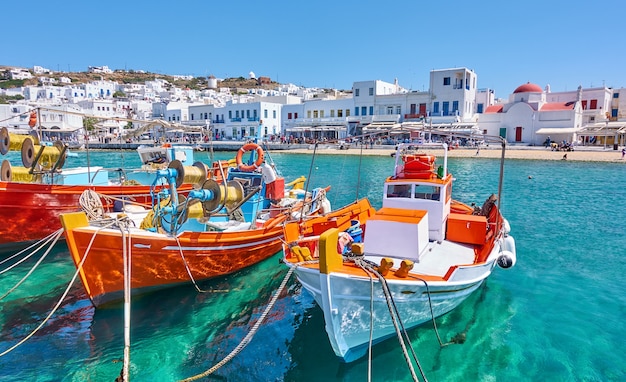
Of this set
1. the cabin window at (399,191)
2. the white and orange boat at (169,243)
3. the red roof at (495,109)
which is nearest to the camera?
the white and orange boat at (169,243)

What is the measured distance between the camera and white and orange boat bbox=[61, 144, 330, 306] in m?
8.70

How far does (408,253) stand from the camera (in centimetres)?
798

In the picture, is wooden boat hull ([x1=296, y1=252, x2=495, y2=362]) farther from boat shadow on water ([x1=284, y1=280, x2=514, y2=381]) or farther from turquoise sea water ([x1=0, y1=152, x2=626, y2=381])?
turquoise sea water ([x1=0, y1=152, x2=626, y2=381])

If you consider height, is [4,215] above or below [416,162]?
below

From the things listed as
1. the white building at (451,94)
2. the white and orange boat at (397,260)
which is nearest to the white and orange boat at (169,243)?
the white and orange boat at (397,260)

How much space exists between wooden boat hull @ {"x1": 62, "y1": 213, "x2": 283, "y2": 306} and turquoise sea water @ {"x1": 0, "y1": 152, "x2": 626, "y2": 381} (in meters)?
0.44

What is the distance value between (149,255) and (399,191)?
624 cm

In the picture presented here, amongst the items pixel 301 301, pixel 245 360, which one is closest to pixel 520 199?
pixel 301 301

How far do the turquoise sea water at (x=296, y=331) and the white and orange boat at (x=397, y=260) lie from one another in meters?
0.84

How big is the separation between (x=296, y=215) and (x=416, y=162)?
460 cm

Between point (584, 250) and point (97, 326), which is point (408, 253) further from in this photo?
point (584, 250)

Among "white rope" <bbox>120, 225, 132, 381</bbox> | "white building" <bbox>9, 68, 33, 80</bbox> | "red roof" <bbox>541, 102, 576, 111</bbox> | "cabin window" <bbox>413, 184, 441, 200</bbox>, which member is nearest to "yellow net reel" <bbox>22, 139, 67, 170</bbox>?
"white rope" <bbox>120, 225, 132, 381</bbox>

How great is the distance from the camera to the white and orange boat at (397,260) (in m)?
6.46

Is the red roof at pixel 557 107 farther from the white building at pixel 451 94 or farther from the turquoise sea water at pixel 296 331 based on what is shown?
the turquoise sea water at pixel 296 331
